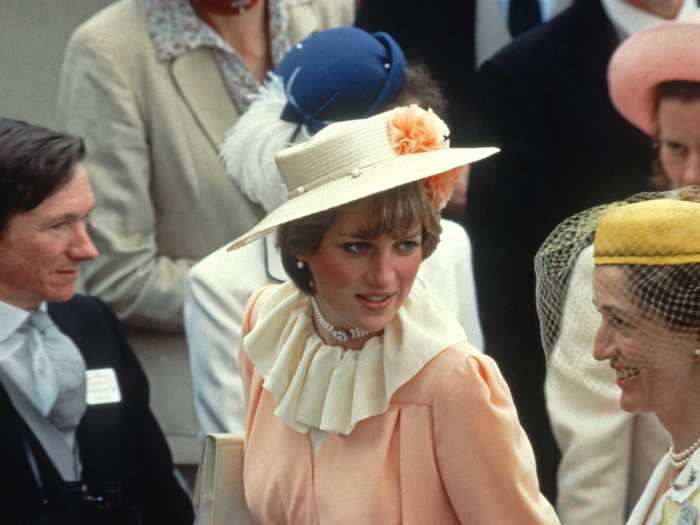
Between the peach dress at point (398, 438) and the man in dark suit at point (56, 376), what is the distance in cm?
79

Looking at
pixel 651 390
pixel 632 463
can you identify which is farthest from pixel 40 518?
pixel 651 390

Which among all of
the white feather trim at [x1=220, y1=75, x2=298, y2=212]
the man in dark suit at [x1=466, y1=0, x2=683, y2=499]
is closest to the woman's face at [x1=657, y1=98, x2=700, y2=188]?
the man in dark suit at [x1=466, y1=0, x2=683, y2=499]

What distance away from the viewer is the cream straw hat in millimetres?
3842

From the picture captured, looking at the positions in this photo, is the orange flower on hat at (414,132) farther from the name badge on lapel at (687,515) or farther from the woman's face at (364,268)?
the name badge on lapel at (687,515)

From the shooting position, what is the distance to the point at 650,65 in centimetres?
509

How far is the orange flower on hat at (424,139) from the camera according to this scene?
13.0 ft

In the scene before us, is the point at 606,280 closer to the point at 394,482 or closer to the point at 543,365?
the point at 394,482

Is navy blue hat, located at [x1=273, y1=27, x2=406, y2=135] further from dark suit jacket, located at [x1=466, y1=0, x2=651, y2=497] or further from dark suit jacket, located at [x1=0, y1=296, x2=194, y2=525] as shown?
dark suit jacket, located at [x1=466, y1=0, x2=651, y2=497]

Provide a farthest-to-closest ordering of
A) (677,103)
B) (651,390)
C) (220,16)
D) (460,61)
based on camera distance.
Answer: (460,61) < (220,16) < (677,103) < (651,390)

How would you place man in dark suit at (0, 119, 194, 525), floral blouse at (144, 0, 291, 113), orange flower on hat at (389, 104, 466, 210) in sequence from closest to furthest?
orange flower on hat at (389, 104, 466, 210) < man in dark suit at (0, 119, 194, 525) < floral blouse at (144, 0, 291, 113)

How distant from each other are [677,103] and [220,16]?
1355mm

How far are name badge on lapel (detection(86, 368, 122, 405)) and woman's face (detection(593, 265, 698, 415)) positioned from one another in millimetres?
1656

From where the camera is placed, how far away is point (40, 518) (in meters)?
4.60

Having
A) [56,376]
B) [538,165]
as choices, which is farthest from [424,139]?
[538,165]
